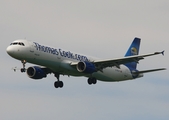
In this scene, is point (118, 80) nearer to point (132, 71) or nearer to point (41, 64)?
point (132, 71)

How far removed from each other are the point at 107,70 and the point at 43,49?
41.2 feet

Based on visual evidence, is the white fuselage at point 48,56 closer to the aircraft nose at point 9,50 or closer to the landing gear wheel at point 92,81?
the aircraft nose at point 9,50

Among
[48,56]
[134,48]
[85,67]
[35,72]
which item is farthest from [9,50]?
[134,48]

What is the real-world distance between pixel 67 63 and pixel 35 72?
6.07 meters

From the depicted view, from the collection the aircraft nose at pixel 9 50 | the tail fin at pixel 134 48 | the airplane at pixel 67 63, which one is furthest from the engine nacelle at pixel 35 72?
the tail fin at pixel 134 48

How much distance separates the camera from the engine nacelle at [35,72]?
8262cm

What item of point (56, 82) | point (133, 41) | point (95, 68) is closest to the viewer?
point (95, 68)

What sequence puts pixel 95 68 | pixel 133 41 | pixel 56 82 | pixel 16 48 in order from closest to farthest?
pixel 16 48 → pixel 95 68 → pixel 56 82 → pixel 133 41

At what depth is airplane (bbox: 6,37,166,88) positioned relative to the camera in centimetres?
7581

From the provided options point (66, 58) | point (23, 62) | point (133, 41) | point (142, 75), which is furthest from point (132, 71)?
point (23, 62)

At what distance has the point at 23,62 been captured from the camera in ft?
249

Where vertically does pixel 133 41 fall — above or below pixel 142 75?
above

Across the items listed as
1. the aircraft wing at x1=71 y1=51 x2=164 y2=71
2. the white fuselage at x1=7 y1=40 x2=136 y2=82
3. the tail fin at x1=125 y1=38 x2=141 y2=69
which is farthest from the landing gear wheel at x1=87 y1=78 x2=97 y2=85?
the tail fin at x1=125 y1=38 x2=141 y2=69

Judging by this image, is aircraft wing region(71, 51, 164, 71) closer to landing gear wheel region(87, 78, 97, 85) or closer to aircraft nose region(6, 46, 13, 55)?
landing gear wheel region(87, 78, 97, 85)
